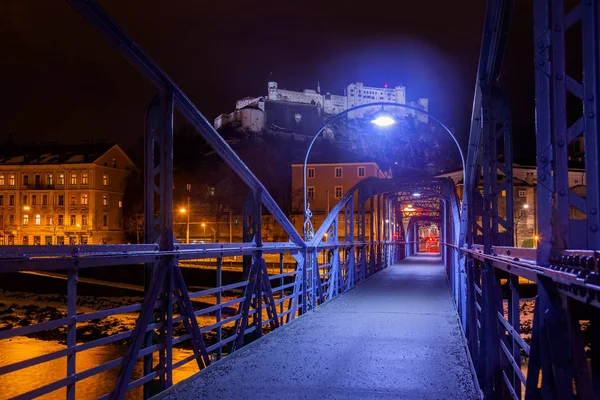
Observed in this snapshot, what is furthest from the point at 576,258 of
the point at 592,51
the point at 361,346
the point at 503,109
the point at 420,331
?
the point at 420,331

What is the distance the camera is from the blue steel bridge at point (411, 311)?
250 centimetres

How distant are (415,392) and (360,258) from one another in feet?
52.0

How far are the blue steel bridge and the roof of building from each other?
198 ft

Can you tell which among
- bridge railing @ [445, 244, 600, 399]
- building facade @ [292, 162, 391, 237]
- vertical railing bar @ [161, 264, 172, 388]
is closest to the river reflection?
vertical railing bar @ [161, 264, 172, 388]

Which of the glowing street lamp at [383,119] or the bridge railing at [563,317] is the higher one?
the glowing street lamp at [383,119]

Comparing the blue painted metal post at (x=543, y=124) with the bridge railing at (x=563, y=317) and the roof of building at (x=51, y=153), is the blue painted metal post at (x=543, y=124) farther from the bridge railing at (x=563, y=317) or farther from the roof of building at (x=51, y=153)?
the roof of building at (x=51, y=153)

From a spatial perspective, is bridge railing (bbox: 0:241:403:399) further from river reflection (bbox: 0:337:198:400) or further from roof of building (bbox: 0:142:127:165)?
roof of building (bbox: 0:142:127:165)

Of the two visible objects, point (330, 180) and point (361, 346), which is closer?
point (361, 346)

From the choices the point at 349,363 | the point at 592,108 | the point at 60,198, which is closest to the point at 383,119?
the point at 349,363

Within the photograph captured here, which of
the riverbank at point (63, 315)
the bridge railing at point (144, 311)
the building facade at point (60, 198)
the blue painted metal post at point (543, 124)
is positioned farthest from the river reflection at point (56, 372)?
the building facade at point (60, 198)

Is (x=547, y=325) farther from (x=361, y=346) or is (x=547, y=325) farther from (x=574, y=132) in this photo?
(x=361, y=346)

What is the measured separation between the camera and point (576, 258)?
2.27 m

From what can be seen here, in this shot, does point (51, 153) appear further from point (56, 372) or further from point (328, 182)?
point (56, 372)

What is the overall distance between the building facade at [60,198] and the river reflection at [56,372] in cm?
4476
